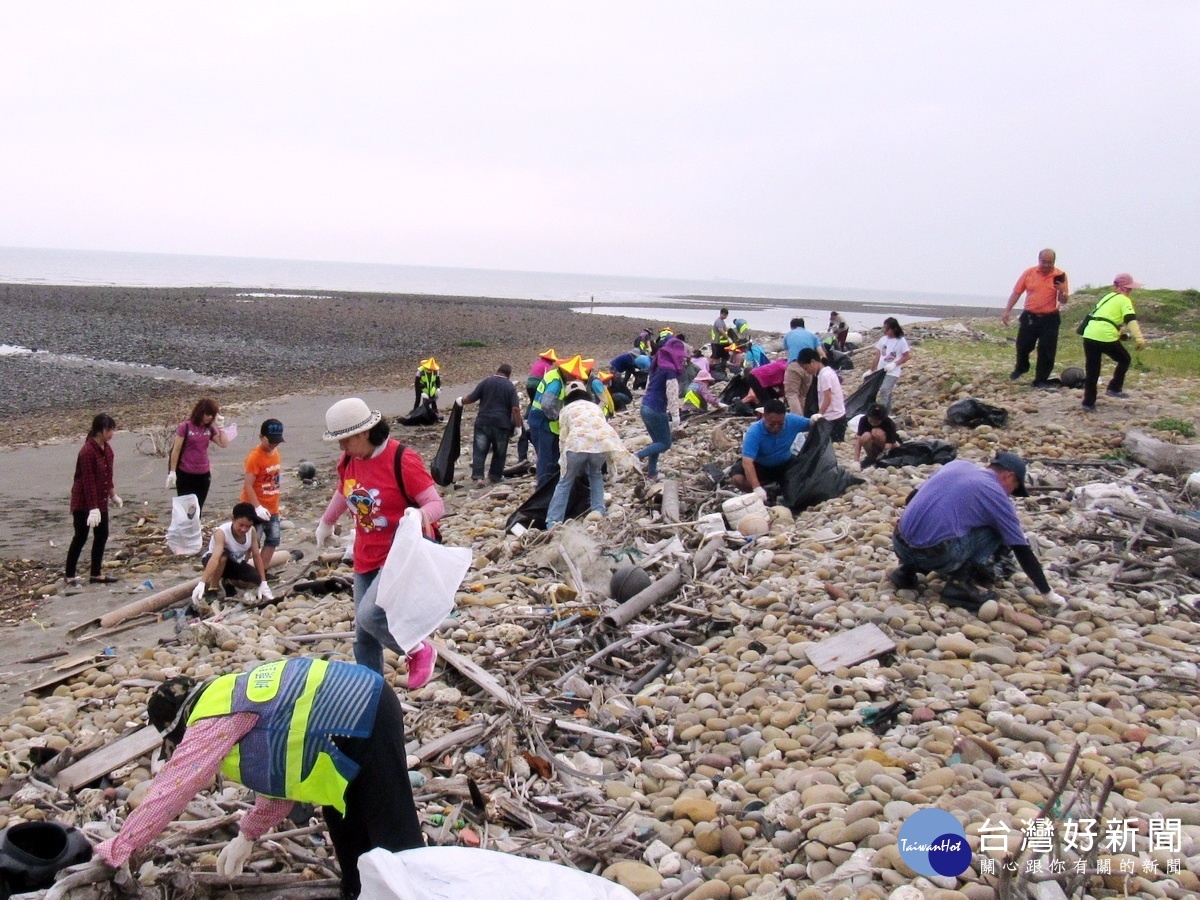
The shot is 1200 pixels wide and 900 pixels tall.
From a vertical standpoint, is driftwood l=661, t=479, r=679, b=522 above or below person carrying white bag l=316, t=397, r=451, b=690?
below

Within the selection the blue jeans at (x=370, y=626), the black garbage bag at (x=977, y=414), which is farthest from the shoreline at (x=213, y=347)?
the black garbage bag at (x=977, y=414)

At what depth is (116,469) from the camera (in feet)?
40.6

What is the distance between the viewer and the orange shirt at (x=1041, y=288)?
10.1 meters

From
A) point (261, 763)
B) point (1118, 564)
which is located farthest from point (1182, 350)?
point (261, 763)

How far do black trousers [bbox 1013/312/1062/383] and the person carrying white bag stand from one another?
28.4ft

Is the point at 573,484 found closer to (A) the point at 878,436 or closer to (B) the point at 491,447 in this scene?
(A) the point at 878,436

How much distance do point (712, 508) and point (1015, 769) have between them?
4454 millimetres

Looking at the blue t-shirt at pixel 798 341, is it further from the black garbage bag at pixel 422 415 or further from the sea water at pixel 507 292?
the sea water at pixel 507 292

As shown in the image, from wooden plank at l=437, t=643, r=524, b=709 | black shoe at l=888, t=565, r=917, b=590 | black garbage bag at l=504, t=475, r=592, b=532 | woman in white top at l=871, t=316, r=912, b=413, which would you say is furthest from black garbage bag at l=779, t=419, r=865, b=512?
wooden plank at l=437, t=643, r=524, b=709

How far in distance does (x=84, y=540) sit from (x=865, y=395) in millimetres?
9064

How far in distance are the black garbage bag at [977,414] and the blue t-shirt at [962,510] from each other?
500 cm

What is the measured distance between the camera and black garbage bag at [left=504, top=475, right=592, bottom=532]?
28.1 ft

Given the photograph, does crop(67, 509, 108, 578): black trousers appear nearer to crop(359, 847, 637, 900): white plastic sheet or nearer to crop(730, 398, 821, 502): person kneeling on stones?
crop(730, 398, 821, 502): person kneeling on stones

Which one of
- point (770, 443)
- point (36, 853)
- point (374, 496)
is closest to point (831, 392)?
point (770, 443)
